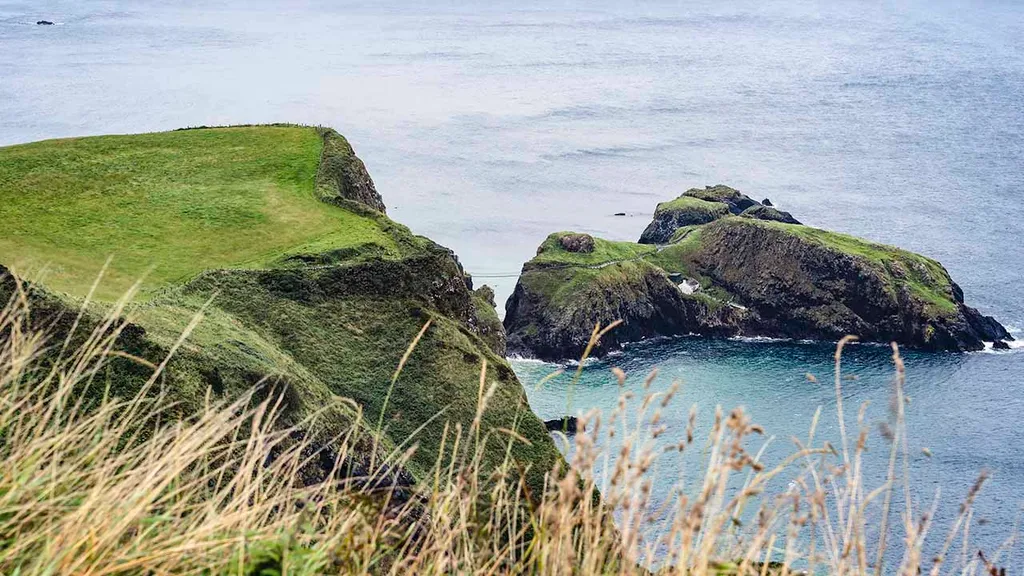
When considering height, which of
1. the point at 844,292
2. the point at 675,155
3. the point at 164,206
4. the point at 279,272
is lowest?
the point at 844,292

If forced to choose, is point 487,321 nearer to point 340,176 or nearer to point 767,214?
point 340,176

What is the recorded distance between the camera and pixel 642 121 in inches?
6097

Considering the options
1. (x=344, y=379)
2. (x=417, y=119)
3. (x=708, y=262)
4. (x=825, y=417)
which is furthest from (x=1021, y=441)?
(x=417, y=119)

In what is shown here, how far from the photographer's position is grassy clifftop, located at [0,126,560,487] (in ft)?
94.7

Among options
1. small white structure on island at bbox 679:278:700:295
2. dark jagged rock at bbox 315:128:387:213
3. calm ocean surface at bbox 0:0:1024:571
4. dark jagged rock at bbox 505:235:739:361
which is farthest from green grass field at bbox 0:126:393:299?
small white structure on island at bbox 679:278:700:295

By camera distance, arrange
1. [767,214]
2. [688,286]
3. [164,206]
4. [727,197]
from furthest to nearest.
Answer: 1. [727,197]
2. [767,214]
3. [688,286]
4. [164,206]

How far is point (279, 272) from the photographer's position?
3353 centimetres

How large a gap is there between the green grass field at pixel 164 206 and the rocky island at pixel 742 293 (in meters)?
38.5

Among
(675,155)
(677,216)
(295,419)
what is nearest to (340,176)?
(295,419)

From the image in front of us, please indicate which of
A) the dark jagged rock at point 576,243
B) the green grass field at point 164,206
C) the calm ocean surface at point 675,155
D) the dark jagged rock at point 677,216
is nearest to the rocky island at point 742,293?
the dark jagged rock at point 576,243

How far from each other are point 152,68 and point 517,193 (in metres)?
76.7

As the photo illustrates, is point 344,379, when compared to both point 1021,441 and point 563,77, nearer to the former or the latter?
point 1021,441

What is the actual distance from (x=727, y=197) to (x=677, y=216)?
7.63 metres

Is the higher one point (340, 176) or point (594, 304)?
point (340, 176)
